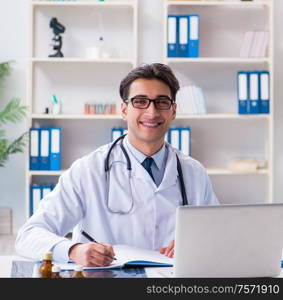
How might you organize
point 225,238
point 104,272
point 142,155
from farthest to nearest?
point 142,155 → point 104,272 → point 225,238

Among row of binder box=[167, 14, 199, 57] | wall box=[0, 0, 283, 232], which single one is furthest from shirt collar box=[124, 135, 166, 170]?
wall box=[0, 0, 283, 232]

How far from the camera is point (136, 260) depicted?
1.92m

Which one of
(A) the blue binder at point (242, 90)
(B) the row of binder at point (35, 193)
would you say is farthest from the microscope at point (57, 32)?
(A) the blue binder at point (242, 90)

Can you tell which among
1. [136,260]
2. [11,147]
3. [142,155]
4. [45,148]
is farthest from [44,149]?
[136,260]

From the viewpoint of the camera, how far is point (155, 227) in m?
2.28

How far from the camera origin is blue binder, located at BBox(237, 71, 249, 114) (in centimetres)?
512

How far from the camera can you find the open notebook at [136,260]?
1.91 meters

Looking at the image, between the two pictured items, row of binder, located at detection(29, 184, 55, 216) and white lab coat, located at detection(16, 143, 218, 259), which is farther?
row of binder, located at detection(29, 184, 55, 216)

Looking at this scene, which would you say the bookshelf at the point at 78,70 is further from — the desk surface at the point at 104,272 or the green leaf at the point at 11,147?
the desk surface at the point at 104,272

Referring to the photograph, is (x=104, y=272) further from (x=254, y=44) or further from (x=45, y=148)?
(x=254, y=44)

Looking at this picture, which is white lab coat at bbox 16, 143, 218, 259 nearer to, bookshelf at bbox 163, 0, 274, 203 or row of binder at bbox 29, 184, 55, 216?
row of binder at bbox 29, 184, 55, 216

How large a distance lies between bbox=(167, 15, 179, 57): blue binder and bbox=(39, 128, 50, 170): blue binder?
1.10 meters

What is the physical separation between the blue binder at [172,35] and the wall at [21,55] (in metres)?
0.26

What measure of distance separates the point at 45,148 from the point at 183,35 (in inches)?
52.8
